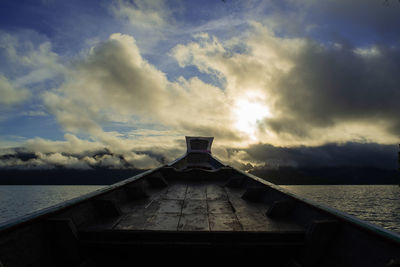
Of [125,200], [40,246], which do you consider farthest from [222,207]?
[40,246]

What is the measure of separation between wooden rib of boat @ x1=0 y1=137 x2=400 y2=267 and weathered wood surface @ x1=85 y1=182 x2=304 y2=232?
22mm

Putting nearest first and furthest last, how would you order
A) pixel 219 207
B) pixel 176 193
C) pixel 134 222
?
pixel 134 222
pixel 219 207
pixel 176 193

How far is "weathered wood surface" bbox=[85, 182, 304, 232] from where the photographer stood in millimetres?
3918

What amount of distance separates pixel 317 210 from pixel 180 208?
3347mm

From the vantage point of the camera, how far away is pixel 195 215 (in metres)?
4.77

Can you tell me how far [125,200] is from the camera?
19.8 feet

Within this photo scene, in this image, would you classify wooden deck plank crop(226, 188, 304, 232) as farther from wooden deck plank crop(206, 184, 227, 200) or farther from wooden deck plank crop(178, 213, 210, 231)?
wooden deck plank crop(178, 213, 210, 231)

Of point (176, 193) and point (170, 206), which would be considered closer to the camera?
point (170, 206)

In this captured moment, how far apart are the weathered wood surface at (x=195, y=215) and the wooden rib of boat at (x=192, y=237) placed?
0.07 feet

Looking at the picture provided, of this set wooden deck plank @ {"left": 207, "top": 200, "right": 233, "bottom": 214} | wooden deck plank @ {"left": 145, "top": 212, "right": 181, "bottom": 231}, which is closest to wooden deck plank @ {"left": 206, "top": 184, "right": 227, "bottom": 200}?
wooden deck plank @ {"left": 207, "top": 200, "right": 233, "bottom": 214}

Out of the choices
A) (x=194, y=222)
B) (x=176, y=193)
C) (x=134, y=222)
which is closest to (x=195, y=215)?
(x=194, y=222)

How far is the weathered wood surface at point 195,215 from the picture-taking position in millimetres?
3918

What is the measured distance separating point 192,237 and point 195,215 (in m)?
1.15

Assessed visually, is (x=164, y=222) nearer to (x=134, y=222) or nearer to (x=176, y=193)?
(x=134, y=222)
